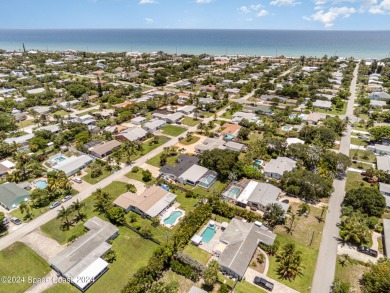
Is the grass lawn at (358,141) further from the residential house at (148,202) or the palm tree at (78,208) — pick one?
the palm tree at (78,208)

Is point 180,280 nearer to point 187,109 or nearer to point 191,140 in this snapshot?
point 191,140

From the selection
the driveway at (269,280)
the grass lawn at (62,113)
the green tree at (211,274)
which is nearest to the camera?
the green tree at (211,274)

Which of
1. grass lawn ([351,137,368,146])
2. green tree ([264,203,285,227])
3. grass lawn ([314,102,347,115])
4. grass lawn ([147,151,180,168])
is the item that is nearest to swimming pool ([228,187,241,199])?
green tree ([264,203,285,227])

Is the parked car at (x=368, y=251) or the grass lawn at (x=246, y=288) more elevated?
the parked car at (x=368, y=251)

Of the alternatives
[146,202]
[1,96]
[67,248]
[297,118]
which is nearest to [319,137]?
[297,118]

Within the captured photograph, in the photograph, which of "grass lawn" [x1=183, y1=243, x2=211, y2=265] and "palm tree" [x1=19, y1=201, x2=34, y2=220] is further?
"palm tree" [x1=19, y1=201, x2=34, y2=220]

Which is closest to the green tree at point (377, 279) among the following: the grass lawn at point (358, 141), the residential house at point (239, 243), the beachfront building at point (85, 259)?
the residential house at point (239, 243)

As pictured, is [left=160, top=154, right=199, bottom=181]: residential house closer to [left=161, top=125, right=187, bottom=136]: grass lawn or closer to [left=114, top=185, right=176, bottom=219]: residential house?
[left=114, top=185, right=176, bottom=219]: residential house

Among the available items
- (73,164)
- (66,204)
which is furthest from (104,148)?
(66,204)

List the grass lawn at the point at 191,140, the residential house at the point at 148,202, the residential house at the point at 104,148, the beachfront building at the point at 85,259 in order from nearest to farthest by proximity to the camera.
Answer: the beachfront building at the point at 85,259, the residential house at the point at 148,202, the residential house at the point at 104,148, the grass lawn at the point at 191,140
